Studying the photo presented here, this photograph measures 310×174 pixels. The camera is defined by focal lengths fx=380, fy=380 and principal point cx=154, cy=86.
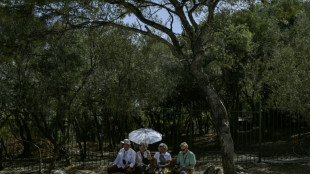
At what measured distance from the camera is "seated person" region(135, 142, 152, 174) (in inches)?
376

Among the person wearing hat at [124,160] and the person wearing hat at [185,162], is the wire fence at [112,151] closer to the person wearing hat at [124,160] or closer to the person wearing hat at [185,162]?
the person wearing hat at [124,160]

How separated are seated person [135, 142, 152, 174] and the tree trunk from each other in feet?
6.18

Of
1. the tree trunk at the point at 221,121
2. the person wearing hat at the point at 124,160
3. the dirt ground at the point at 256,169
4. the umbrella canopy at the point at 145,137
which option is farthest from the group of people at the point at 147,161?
the dirt ground at the point at 256,169

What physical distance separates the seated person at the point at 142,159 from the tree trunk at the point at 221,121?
1883 millimetres

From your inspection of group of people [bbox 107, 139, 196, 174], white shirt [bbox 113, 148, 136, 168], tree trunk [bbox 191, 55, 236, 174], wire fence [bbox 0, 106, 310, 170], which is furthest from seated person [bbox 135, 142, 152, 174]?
wire fence [bbox 0, 106, 310, 170]

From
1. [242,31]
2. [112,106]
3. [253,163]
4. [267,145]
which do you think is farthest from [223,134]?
[267,145]

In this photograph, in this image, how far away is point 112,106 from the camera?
13602 millimetres

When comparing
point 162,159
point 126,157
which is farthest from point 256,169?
point 126,157

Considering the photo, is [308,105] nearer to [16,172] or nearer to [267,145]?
[267,145]

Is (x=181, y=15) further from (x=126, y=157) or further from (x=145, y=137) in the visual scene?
(x=126, y=157)

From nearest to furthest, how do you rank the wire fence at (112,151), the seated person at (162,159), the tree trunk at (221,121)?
1. the tree trunk at (221,121)
2. the seated person at (162,159)
3. the wire fence at (112,151)

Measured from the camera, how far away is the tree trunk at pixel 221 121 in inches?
368

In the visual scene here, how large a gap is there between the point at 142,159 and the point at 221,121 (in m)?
2.24

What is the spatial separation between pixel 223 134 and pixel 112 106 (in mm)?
5286
